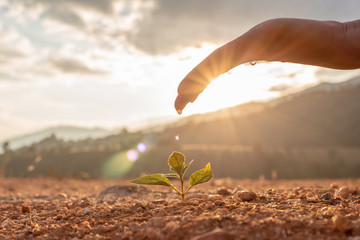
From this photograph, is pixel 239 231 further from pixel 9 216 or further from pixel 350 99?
pixel 350 99

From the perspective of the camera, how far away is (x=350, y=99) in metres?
54.5

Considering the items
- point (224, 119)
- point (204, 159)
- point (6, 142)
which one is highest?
point (224, 119)

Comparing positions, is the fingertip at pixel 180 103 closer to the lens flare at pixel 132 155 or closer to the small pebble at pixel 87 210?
the small pebble at pixel 87 210

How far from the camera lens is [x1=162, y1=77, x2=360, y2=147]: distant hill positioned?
41.4m

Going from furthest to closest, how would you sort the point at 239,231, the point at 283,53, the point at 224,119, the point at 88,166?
the point at 224,119, the point at 88,166, the point at 283,53, the point at 239,231

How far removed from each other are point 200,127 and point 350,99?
92.7 feet

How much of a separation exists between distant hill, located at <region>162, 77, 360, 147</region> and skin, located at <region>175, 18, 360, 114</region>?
31.1 metres

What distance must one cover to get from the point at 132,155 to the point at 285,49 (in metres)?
24.7

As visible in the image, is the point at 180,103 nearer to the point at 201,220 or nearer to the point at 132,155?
→ the point at 201,220

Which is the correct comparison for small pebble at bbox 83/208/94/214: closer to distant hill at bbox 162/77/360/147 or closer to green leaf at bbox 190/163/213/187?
green leaf at bbox 190/163/213/187

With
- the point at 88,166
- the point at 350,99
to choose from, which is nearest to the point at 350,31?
the point at 88,166

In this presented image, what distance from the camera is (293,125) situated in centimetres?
4703

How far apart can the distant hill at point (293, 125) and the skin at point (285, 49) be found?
31.1m

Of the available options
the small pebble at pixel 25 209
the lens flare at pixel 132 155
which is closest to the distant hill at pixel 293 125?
the lens flare at pixel 132 155
